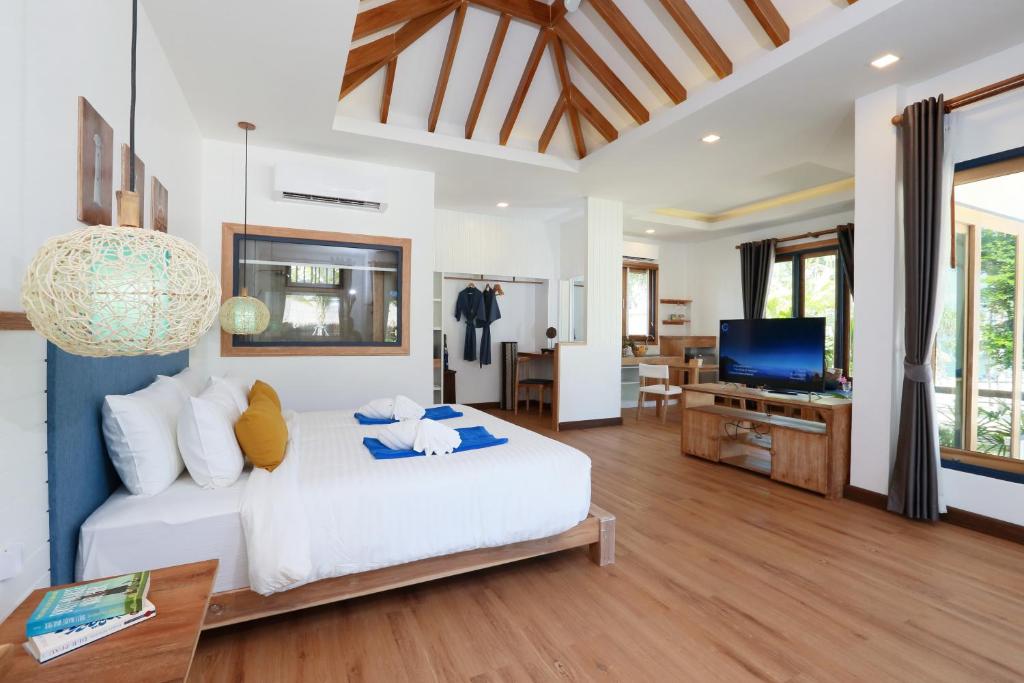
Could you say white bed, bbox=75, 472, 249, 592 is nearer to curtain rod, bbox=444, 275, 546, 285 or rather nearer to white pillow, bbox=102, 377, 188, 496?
white pillow, bbox=102, 377, 188, 496

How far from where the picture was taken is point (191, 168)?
11.8ft

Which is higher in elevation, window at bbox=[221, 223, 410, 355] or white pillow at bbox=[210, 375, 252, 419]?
window at bbox=[221, 223, 410, 355]

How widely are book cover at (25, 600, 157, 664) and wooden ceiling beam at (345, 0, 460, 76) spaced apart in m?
3.40

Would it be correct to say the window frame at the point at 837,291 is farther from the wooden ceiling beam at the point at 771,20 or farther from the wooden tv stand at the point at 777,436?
the wooden ceiling beam at the point at 771,20

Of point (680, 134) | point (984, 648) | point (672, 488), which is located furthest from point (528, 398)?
point (984, 648)

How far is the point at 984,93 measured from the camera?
282cm

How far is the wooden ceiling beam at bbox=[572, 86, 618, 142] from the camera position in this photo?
432 centimetres

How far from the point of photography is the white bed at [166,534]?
1.61 m

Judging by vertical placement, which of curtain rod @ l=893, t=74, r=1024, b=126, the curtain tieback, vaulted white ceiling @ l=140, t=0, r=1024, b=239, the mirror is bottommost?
the curtain tieback

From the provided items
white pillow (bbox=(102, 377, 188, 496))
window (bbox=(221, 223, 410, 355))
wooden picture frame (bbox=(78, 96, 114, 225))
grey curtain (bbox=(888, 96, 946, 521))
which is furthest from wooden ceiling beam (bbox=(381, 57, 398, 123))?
grey curtain (bbox=(888, 96, 946, 521))

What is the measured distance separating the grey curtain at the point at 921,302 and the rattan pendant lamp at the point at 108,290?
3738mm

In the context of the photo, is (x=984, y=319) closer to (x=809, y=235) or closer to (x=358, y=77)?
(x=809, y=235)

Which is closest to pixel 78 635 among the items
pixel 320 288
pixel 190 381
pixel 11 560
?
pixel 11 560

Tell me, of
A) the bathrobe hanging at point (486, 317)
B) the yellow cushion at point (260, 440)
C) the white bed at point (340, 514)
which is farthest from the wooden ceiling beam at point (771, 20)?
the bathrobe hanging at point (486, 317)
